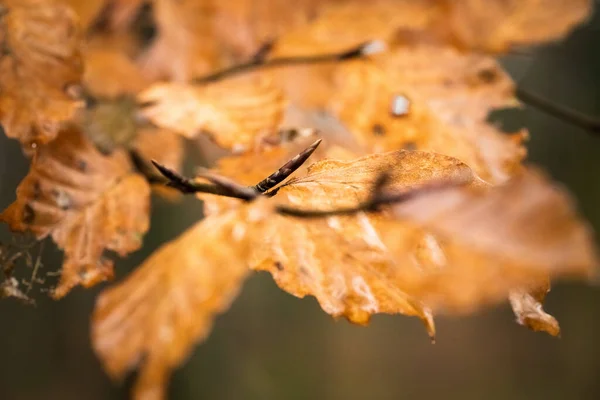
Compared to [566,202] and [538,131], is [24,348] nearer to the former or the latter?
[566,202]

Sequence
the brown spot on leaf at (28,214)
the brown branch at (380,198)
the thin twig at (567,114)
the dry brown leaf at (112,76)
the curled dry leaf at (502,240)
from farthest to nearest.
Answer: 1. the curled dry leaf at (502,240)
2. the dry brown leaf at (112,76)
3. the thin twig at (567,114)
4. the brown spot on leaf at (28,214)
5. the brown branch at (380,198)

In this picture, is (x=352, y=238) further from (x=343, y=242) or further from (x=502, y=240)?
(x=502, y=240)

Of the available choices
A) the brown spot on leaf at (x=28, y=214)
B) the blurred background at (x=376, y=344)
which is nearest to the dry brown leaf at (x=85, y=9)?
the brown spot on leaf at (x=28, y=214)

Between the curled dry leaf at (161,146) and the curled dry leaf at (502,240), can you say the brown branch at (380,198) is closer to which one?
the curled dry leaf at (161,146)

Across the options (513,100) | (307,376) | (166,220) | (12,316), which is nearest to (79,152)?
(513,100)

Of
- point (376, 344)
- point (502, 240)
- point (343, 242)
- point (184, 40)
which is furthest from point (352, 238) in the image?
point (376, 344)
